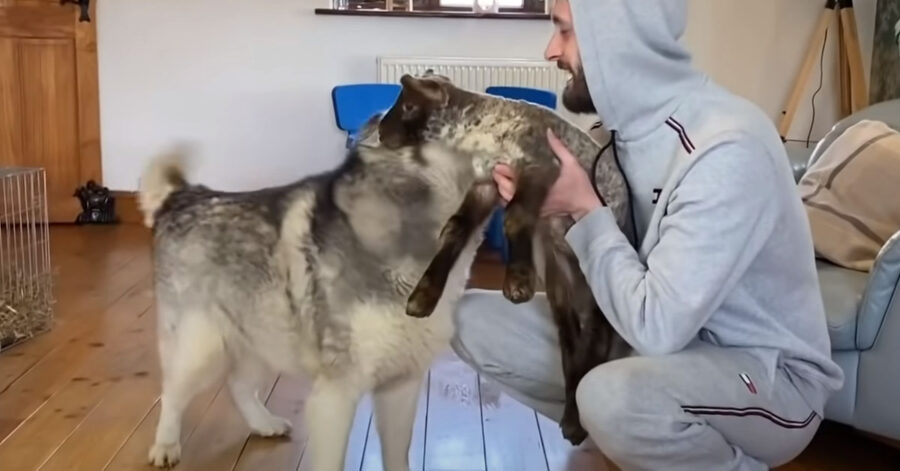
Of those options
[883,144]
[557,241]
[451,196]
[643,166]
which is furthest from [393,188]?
[883,144]

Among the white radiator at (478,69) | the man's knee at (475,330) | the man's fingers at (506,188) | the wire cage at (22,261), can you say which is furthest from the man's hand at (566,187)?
the white radiator at (478,69)

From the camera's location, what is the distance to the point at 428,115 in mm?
1617

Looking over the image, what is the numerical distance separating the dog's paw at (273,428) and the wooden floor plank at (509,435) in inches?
18.3

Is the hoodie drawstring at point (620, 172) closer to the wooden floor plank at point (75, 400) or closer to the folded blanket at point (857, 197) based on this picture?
the folded blanket at point (857, 197)

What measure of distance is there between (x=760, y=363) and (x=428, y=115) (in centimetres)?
67

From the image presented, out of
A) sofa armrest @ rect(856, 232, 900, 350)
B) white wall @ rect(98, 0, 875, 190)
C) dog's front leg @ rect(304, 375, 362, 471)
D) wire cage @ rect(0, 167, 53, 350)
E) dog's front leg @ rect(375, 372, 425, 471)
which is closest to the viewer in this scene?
dog's front leg @ rect(304, 375, 362, 471)

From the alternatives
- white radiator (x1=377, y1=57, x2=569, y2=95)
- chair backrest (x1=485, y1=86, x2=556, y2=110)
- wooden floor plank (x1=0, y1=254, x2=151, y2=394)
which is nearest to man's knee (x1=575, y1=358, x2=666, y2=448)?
wooden floor plank (x1=0, y1=254, x2=151, y2=394)

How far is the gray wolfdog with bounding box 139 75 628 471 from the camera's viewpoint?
161 centimetres

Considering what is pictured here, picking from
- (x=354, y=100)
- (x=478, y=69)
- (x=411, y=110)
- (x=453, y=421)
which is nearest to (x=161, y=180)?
(x=411, y=110)

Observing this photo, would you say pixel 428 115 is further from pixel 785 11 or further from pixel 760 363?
pixel 785 11

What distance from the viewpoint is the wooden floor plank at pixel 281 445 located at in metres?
2.17

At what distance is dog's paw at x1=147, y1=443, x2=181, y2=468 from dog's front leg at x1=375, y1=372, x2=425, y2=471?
0.48m

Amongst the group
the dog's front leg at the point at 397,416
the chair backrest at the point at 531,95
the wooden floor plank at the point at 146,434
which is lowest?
the wooden floor plank at the point at 146,434

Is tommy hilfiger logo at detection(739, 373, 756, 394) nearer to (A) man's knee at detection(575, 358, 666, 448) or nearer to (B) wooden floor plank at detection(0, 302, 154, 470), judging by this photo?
(A) man's knee at detection(575, 358, 666, 448)
